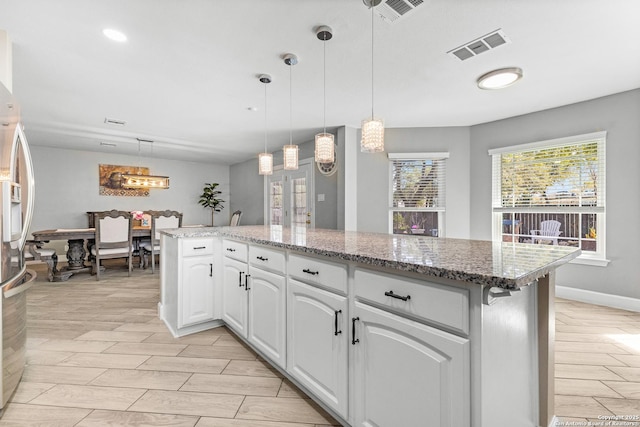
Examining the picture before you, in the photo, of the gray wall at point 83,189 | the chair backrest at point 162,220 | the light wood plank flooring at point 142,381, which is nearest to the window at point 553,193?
the light wood plank flooring at point 142,381

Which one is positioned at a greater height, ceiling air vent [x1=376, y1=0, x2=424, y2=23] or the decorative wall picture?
ceiling air vent [x1=376, y1=0, x2=424, y2=23]

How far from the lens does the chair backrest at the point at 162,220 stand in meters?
5.06

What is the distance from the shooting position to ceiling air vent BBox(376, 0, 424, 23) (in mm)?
1823

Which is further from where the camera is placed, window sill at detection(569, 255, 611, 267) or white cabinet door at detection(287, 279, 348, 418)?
window sill at detection(569, 255, 611, 267)

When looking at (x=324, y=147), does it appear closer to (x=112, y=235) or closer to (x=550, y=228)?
(x=550, y=228)

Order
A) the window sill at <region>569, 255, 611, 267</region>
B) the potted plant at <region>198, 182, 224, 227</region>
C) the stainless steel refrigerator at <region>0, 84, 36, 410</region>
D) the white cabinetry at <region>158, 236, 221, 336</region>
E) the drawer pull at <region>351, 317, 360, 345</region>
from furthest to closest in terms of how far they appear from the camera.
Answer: the potted plant at <region>198, 182, 224, 227</region>
the window sill at <region>569, 255, 611, 267</region>
the white cabinetry at <region>158, 236, 221, 336</region>
the stainless steel refrigerator at <region>0, 84, 36, 410</region>
the drawer pull at <region>351, 317, 360, 345</region>

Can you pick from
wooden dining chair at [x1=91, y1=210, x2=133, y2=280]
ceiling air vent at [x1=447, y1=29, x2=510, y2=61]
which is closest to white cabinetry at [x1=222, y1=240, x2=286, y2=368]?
ceiling air vent at [x1=447, y1=29, x2=510, y2=61]

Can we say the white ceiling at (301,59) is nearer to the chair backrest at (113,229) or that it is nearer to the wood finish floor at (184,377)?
the chair backrest at (113,229)

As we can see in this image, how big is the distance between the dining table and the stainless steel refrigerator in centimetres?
327

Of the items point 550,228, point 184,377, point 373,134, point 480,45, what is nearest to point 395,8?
point 373,134

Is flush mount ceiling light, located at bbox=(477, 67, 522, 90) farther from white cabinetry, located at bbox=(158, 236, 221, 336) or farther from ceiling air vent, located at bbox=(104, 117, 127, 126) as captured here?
ceiling air vent, located at bbox=(104, 117, 127, 126)

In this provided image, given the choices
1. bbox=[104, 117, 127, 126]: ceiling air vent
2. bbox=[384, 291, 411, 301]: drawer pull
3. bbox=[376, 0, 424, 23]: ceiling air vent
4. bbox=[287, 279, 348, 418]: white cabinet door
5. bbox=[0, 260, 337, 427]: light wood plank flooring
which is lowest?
bbox=[0, 260, 337, 427]: light wood plank flooring

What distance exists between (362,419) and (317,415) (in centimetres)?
36

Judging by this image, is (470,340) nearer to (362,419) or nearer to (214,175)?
(362,419)
